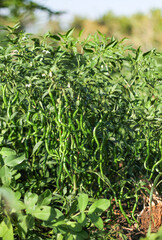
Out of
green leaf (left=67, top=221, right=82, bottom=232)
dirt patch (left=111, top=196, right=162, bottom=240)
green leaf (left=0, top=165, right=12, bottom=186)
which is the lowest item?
dirt patch (left=111, top=196, right=162, bottom=240)

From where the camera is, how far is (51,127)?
1240 mm

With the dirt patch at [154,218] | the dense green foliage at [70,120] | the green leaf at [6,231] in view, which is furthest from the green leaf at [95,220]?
the dirt patch at [154,218]

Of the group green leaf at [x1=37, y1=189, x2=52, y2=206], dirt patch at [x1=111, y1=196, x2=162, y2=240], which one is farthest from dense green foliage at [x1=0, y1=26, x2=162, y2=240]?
dirt patch at [x1=111, y1=196, x2=162, y2=240]

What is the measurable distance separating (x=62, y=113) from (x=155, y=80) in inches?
19.3

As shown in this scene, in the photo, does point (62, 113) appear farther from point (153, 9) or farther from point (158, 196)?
point (153, 9)

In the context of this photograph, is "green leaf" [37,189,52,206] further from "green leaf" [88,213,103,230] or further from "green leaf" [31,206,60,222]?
"green leaf" [88,213,103,230]

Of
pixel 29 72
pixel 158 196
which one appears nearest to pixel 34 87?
pixel 29 72

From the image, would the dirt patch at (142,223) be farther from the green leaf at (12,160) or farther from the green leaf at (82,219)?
the green leaf at (12,160)

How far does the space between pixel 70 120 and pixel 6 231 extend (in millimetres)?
430

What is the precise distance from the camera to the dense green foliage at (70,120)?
111 cm

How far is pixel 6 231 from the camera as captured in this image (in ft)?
3.20

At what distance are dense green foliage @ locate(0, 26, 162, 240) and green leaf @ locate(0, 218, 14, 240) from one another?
0.08 m

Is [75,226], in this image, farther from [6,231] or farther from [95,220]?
[6,231]

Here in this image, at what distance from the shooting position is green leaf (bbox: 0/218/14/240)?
97 centimetres
